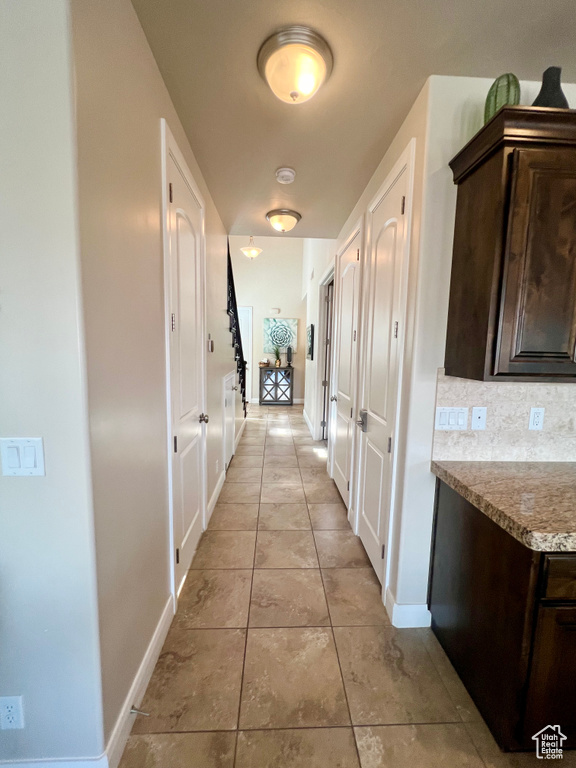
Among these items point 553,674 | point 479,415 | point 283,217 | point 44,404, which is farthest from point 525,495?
point 283,217

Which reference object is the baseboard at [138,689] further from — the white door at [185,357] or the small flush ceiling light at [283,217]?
the small flush ceiling light at [283,217]

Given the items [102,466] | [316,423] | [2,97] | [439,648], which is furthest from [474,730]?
[316,423]

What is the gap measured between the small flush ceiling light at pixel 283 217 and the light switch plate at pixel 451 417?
7.09 ft

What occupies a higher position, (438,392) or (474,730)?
(438,392)

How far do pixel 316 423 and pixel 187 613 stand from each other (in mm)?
3423

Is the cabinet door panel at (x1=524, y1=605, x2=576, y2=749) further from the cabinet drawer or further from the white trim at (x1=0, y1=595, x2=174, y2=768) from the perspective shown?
the white trim at (x1=0, y1=595, x2=174, y2=768)

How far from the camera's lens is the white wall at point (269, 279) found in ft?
25.7

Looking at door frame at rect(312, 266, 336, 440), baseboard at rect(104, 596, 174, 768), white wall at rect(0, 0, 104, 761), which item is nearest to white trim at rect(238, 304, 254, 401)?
door frame at rect(312, 266, 336, 440)

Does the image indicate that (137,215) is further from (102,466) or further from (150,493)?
(150,493)

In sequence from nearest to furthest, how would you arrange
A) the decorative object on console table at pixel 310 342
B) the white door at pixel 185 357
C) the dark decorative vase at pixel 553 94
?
1. the dark decorative vase at pixel 553 94
2. the white door at pixel 185 357
3. the decorative object on console table at pixel 310 342

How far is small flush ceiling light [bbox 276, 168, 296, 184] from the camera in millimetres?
2113

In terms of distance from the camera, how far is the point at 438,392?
58.7 inches

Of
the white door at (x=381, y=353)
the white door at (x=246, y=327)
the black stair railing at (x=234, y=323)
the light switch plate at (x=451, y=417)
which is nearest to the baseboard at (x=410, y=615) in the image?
the white door at (x=381, y=353)

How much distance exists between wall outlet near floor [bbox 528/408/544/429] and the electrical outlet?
221cm
